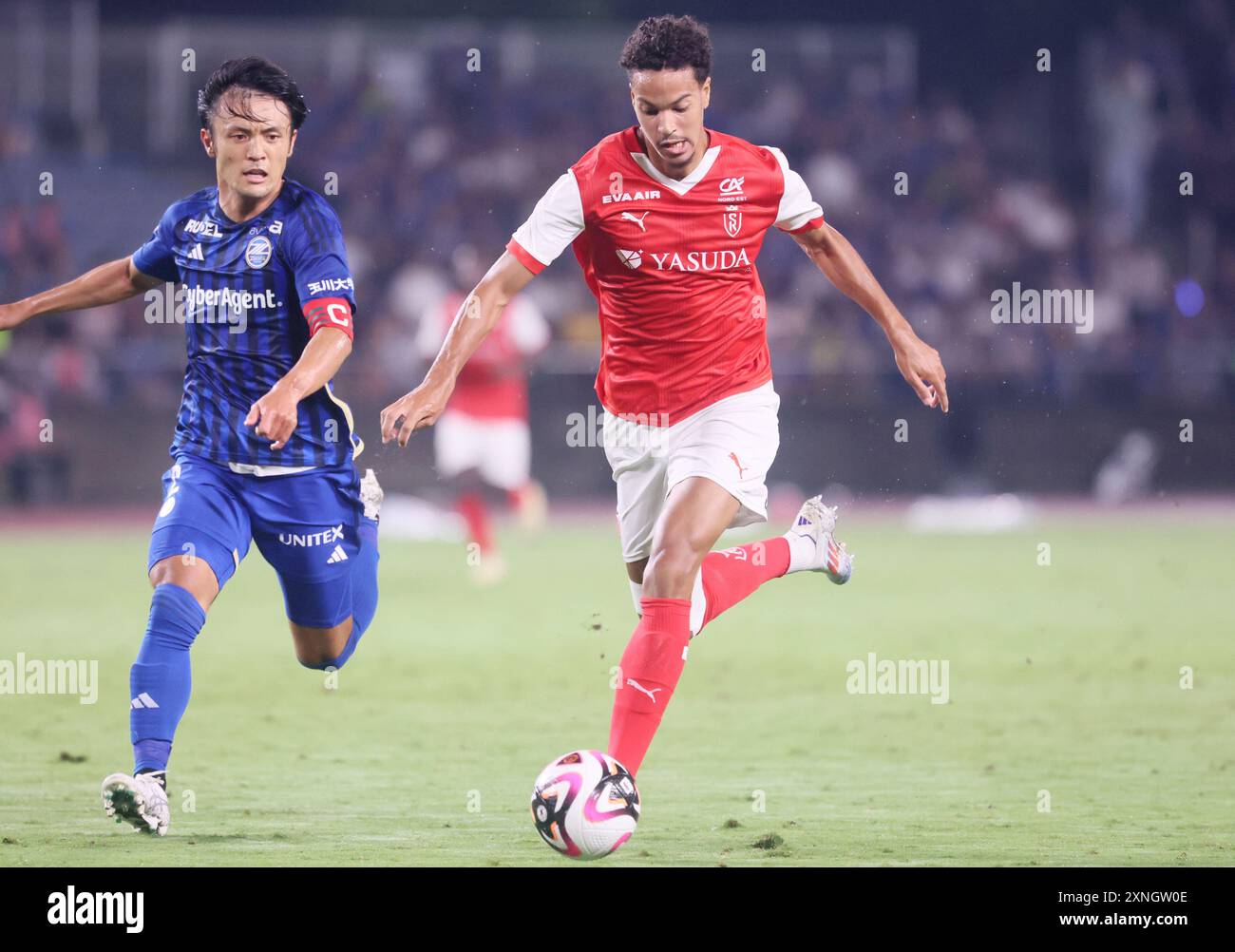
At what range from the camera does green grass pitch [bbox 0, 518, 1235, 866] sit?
534cm

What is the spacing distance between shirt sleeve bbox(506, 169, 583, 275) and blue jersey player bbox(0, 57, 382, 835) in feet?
1.86

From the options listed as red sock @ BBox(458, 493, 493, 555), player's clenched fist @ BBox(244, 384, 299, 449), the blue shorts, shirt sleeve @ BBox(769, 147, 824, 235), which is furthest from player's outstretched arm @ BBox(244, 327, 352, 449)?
red sock @ BBox(458, 493, 493, 555)

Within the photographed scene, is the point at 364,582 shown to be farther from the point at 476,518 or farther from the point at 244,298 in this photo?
the point at 476,518

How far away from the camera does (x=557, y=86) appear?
73.2 ft

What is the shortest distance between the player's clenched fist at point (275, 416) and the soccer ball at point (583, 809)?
1216 millimetres

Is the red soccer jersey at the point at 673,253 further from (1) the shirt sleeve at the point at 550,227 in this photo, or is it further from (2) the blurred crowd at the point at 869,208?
(2) the blurred crowd at the point at 869,208

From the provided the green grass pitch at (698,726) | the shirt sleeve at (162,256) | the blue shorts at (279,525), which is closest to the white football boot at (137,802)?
the green grass pitch at (698,726)

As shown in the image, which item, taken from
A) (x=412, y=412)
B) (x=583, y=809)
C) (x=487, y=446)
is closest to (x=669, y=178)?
(x=412, y=412)

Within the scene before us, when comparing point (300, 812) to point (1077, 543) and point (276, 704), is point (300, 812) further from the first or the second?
point (1077, 543)

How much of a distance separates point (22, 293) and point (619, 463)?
14435 millimetres

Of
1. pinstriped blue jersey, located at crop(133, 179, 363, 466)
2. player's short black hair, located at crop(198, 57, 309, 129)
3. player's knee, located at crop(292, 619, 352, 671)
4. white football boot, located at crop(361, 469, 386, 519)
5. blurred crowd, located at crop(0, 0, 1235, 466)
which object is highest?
blurred crowd, located at crop(0, 0, 1235, 466)

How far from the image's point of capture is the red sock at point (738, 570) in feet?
20.7

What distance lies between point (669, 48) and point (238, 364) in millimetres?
1677

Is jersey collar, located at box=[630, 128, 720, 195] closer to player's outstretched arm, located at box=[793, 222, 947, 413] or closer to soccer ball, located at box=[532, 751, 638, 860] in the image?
player's outstretched arm, located at box=[793, 222, 947, 413]
